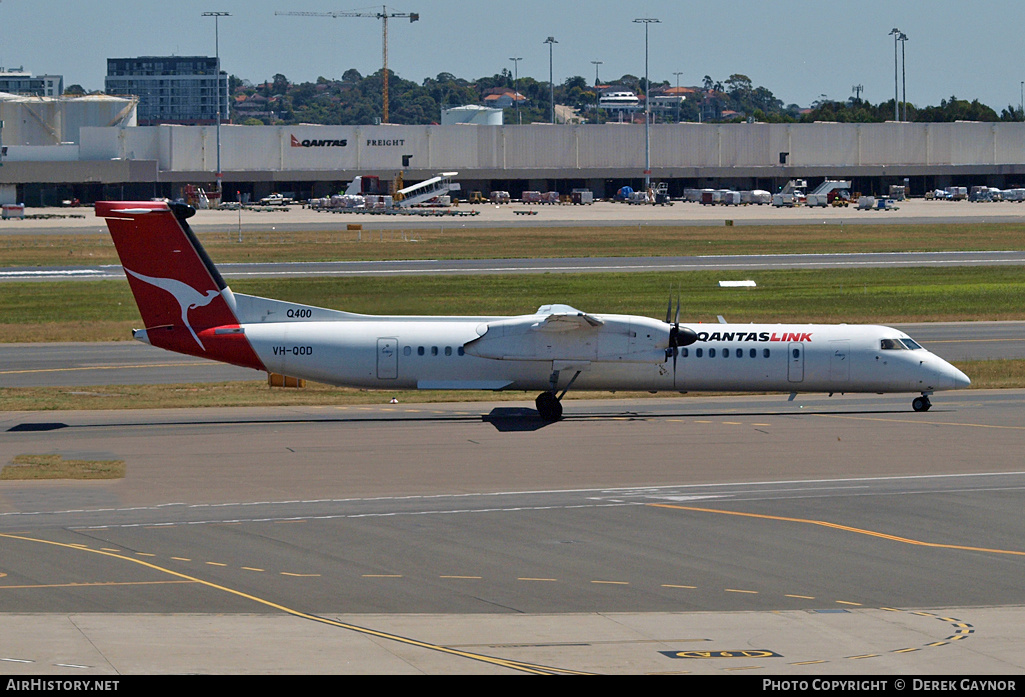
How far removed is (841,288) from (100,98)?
438 feet

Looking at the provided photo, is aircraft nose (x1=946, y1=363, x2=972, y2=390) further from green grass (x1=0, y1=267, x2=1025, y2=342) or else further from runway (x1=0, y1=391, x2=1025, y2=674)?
green grass (x1=0, y1=267, x2=1025, y2=342)

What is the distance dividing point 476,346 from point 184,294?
859 cm

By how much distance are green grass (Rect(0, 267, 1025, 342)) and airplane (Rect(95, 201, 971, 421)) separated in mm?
19326

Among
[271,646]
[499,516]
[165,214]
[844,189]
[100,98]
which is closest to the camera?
[271,646]

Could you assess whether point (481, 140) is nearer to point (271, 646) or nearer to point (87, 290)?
point (87, 290)

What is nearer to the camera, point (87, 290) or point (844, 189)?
point (87, 290)

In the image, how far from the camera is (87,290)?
67312 millimetres

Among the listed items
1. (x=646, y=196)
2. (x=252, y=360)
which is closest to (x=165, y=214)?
(x=252, y=360)

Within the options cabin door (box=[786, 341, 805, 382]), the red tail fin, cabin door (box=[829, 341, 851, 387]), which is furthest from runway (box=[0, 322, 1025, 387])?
cabin door (box=[786, 341, 805, 382])

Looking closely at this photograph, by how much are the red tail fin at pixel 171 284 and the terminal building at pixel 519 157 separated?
12688cm

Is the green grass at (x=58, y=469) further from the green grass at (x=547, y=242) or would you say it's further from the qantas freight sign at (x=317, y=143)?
the qantas freight sign at (x=317, y=143)

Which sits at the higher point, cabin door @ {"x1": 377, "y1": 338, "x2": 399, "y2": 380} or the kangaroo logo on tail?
the kangaroo logo on tail

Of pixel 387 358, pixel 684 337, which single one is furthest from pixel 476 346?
pixel 684 337

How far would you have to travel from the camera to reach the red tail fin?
34.9 meters
